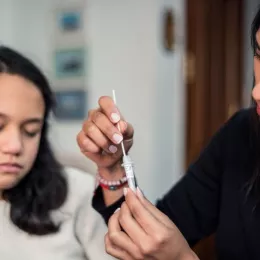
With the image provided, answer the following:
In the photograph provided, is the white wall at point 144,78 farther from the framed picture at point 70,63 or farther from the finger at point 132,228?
the finger at point 132,228

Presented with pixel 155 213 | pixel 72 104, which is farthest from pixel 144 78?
pixel 155 213

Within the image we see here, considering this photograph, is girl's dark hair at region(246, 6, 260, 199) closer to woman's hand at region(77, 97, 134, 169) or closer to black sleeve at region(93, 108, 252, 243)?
black sleeve at region(93, 108, 252, 243)

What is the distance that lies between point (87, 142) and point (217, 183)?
1.11ft

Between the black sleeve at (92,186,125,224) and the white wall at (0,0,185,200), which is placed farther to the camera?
the white wall at (0,0,185,200)

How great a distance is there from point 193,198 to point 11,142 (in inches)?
16.1

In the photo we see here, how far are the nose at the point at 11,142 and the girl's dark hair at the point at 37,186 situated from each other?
0.13 metres

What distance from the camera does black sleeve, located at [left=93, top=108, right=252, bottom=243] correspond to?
1037 millimetres

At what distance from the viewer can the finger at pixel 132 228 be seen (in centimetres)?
70

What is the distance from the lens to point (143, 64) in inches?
81.6

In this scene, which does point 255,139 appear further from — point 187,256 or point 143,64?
point 143,64

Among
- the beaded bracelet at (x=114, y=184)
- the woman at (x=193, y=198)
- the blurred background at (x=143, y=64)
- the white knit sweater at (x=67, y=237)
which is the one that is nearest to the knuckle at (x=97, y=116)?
the woman at (x=193, y=198)

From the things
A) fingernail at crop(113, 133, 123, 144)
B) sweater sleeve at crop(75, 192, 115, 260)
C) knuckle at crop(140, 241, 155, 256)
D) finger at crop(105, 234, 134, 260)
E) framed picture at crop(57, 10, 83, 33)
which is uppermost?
framed picture at crop(57, 10, 83, 33)

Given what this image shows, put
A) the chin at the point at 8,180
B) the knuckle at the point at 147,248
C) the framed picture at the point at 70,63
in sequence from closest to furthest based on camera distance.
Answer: the knuckle at the point at 147,248 → the chin at the point at 8,180 → the framed picture at the point at 70,63

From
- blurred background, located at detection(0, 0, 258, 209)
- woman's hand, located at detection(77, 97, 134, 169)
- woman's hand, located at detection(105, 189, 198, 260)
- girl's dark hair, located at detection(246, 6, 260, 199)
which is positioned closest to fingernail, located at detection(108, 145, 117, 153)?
woman's hand, located at detection(77, 97, 134, 169)
